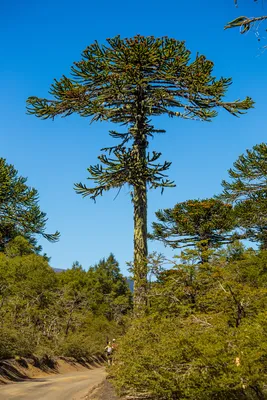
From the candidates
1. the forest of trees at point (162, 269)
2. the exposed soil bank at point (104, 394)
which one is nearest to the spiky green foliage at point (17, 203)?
the forest of trees at point (162, 269)

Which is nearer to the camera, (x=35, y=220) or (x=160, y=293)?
(x=160, y=293)

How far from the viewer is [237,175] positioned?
2409 cm

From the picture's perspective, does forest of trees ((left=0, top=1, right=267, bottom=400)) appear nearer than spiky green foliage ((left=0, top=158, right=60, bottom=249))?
Yes

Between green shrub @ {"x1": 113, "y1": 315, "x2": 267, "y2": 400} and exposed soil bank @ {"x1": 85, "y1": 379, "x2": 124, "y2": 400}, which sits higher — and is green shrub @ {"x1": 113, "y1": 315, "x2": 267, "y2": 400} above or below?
above

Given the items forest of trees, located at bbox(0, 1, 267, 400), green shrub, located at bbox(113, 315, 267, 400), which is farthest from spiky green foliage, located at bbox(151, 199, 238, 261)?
green shrub, located at bbox(113, 315, 267, 400)

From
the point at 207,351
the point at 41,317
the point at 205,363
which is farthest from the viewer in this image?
the point at 41,317

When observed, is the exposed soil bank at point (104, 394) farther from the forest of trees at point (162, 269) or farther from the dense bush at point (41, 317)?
the dense bush at point (41, 317)

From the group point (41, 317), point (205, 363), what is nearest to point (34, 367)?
point (41, 317)

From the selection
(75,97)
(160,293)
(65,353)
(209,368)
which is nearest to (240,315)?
(209,368)

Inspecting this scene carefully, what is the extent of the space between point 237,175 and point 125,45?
42.3ft

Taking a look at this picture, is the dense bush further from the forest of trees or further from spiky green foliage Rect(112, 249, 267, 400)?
spiky green foliage Rect(112, 249, 267, 400)

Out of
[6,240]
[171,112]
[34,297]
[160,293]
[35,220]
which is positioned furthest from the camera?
[6,240]

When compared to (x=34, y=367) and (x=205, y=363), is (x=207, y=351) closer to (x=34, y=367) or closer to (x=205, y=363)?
(x=205, y=363)

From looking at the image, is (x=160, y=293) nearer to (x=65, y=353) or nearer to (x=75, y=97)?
(x=75, y=97)
